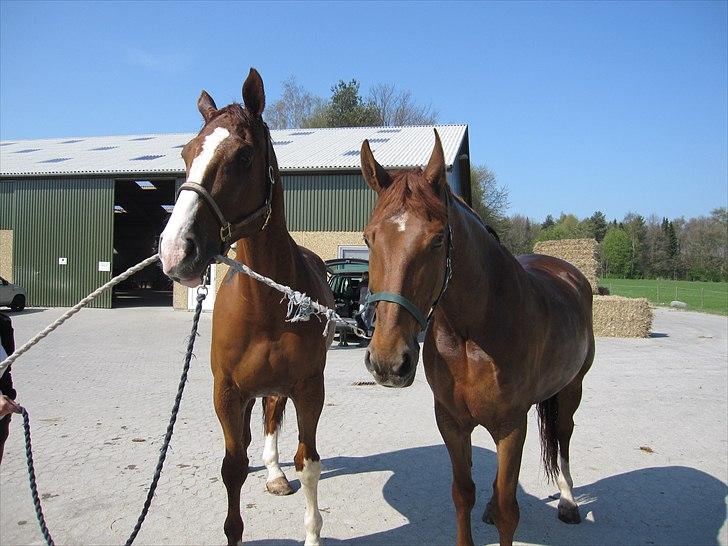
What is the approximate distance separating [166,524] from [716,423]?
601 centimetres

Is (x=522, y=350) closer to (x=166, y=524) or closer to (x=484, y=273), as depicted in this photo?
(x=484, y=273)

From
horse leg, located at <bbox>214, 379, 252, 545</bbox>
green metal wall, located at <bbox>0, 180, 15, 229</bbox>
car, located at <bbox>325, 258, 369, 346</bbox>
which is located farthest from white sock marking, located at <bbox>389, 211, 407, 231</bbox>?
green metal wall, located at <bbox>0, 180, 15, 229</bbox>

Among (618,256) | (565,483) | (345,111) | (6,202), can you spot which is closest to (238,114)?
(565,483)

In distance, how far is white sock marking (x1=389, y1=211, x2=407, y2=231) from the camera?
77.2 inches

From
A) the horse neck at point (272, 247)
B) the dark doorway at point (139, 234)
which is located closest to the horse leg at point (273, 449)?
the horse neck at point (272, 247)

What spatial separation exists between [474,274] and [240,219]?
3.77 ft

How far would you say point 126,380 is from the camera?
24.5ft

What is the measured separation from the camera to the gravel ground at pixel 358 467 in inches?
131

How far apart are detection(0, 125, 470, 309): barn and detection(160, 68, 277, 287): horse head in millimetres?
13821

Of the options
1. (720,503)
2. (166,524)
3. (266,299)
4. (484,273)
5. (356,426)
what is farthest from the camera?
(356,426)

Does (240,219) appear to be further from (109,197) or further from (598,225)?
(598,225)

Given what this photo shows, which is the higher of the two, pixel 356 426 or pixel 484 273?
pixel 484 273

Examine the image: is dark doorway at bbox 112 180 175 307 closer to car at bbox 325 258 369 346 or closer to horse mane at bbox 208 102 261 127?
car at bbox 325 258 369 346

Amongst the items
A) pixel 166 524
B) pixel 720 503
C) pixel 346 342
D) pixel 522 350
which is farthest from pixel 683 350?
pixel 166 524
